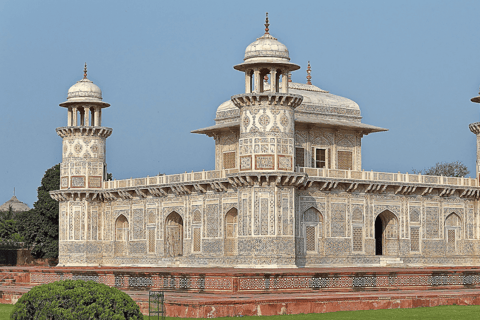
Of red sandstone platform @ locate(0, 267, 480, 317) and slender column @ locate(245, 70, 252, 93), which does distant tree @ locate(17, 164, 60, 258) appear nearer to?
slender column @ locate(245, 70, 252, 93)

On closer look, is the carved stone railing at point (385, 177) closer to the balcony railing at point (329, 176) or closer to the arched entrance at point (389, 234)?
the balcony railing at point (329, 176)

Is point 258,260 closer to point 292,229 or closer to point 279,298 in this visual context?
point 292,229

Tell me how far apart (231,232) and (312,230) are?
3.70 metres

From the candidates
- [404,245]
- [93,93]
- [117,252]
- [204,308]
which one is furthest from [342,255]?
[204,308]

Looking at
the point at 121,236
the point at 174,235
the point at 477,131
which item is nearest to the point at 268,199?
the point at 174,235

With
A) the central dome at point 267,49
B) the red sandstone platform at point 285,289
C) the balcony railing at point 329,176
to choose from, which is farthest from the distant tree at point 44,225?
the red sandstone platform at point 285,289

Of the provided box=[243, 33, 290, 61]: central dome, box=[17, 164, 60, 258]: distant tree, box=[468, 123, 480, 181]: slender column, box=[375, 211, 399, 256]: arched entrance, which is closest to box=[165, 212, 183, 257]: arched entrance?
box=[375, 211, 399, 256]: arched entrance

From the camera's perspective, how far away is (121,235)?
45.5 m

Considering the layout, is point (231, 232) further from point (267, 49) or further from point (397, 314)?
point (397, 314)

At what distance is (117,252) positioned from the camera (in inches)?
1778

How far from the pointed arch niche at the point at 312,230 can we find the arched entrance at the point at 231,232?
3184 mm

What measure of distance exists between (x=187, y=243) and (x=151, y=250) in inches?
111

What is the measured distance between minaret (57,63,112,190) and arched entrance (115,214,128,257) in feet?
6.88

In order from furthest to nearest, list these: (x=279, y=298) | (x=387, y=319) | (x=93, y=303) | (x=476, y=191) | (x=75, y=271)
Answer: (x=476, y=191)
(x=75, y=271)
(x=279, y=298)
(x=387, y=319)
(x=93, y=303)
